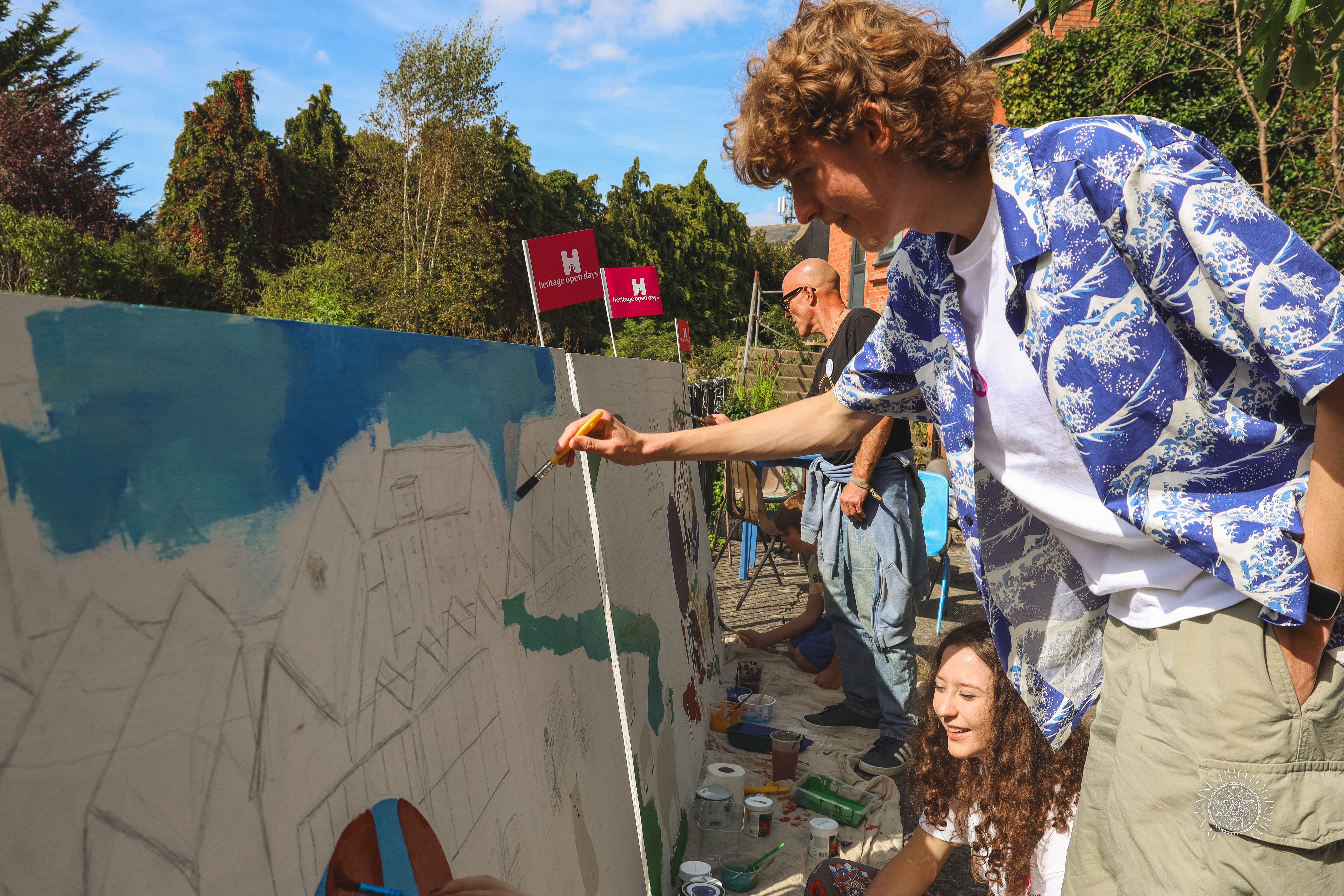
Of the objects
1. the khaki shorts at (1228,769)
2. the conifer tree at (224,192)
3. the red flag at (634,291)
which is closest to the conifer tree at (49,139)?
the conifer tree at (224,192)

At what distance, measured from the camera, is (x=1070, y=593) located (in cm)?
145

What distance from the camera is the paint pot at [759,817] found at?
272 centimetres

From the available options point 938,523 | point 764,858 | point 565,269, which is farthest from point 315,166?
point 764,858

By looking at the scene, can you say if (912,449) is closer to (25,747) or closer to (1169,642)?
(1169,642)

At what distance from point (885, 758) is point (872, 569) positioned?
0.74 meters

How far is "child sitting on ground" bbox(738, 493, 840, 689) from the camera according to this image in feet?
14.1

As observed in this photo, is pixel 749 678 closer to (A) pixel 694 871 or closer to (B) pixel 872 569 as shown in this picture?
(B) pixel 872 569

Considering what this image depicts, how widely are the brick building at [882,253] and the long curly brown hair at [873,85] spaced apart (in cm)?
959

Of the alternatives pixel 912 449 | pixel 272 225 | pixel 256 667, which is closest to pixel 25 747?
pixel 256 667

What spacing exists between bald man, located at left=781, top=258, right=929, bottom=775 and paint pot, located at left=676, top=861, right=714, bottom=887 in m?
1.09

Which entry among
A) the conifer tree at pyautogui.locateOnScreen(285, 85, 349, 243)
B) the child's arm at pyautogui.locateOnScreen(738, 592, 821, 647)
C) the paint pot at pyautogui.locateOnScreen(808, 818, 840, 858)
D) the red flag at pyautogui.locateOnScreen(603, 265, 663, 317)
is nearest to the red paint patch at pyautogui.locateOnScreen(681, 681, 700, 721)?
the paint pot at pyautogui.locateOnScreen(808, 818, 840, 858)

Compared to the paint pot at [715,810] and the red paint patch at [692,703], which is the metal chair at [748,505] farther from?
the paint pot at [715,810]

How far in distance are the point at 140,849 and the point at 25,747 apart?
140mm

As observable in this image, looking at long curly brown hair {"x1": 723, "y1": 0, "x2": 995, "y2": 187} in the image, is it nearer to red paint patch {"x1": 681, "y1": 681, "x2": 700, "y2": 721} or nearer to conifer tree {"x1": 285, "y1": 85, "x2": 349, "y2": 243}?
red paint patch {"x1": 681, "y1": 681, "x2": 700, "y2": 721}
